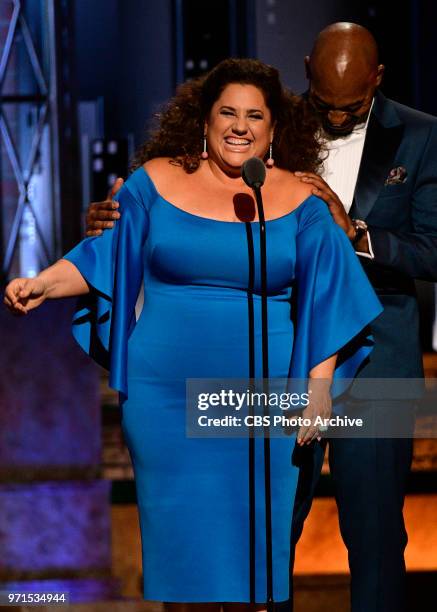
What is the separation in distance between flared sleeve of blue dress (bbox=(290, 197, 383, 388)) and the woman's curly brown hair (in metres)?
0.15

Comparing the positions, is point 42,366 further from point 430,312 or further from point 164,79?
point 430,312

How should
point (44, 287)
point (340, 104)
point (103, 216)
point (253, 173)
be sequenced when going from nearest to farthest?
point (253, 173)
point (44, 287)
point (103, 216)
point (340, 104)

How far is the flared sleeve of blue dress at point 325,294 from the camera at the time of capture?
2.21 metres

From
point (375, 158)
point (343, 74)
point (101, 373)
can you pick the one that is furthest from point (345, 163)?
point (101, 373)

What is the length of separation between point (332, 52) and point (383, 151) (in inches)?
9.2

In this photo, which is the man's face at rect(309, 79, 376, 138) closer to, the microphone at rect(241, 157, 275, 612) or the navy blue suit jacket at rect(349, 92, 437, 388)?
the navy blue suit jacket at rect(349, 92, 437, 388)

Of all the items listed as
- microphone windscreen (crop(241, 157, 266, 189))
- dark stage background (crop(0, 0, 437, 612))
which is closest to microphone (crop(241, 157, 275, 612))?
microphone windscreen (crop(241, 157, 266, 189))

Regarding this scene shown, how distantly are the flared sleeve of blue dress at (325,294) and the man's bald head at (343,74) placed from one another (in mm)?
259

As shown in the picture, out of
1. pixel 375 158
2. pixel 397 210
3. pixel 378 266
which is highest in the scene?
pixel 375 158

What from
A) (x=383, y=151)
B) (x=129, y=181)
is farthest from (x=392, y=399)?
(x=129, y=181)

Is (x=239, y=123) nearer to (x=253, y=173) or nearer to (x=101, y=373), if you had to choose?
(x=253, y=173)

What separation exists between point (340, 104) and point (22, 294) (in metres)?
0.78

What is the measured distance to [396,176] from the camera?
7.84ft

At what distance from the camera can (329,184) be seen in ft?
8.04
